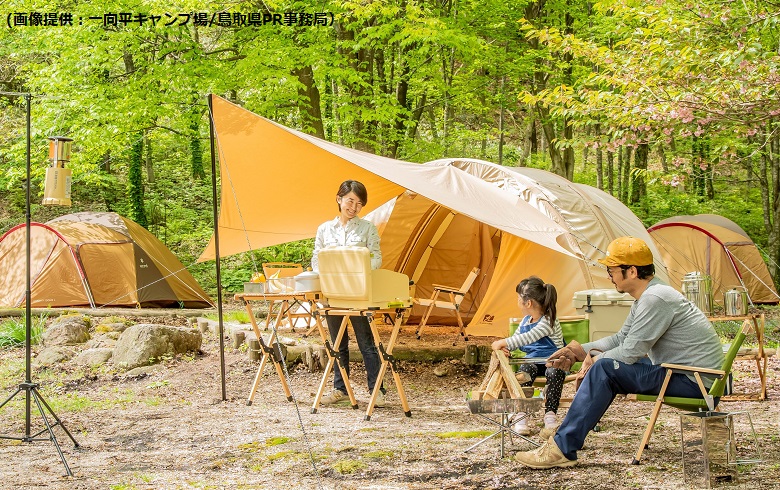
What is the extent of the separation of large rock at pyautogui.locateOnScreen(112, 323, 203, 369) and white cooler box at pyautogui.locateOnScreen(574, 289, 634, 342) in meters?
3.91

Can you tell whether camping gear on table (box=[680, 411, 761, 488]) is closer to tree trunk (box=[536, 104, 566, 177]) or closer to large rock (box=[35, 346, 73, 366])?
large rock (box=[35, 346, 73, 366])

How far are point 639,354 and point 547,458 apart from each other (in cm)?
62

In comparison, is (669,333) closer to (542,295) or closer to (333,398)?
(542,295)

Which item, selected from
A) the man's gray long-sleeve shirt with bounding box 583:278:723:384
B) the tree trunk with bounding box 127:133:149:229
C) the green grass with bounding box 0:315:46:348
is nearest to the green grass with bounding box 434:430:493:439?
the man's gray long-sleeve shirt with bounding box 583:278:723:384

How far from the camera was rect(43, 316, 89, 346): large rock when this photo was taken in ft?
26.1

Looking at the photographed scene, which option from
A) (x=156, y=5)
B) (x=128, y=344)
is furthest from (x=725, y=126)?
(x=156, y=5)

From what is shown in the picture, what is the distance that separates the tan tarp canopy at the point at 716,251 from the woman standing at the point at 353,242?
682 cm

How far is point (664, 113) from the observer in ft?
22.3

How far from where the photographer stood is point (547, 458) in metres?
3.54

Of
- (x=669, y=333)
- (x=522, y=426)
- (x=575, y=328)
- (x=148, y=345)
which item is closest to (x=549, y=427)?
(x=522, y=426)

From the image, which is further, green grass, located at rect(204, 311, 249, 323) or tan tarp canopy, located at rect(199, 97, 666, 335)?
green grass, located at rect(204, 311, 249, 323)

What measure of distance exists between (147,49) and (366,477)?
357 inches

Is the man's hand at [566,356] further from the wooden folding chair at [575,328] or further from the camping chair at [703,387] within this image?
the wooden folding chair at [575,328]

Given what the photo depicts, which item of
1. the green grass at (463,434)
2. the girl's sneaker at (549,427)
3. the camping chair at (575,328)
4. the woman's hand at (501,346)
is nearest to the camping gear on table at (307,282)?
the green grass at (463,434)
